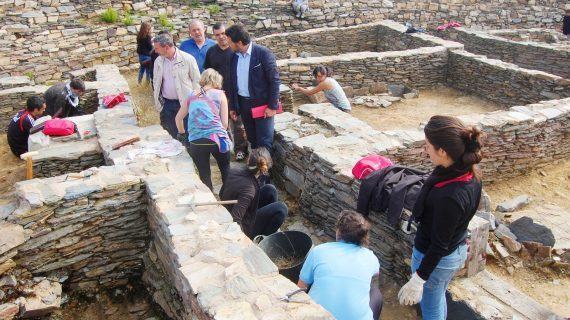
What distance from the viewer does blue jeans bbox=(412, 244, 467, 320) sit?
365 centimetres

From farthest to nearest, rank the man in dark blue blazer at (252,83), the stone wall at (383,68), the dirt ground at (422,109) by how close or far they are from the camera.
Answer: the stone wall at (383,68), the dirt ground at (422,109), the man in dark blue blazer at (252,83)

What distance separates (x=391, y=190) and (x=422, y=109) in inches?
251

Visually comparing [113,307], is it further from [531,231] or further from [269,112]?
[531,231]

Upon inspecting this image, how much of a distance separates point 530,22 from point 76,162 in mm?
16574

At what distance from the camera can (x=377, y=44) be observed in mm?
14344

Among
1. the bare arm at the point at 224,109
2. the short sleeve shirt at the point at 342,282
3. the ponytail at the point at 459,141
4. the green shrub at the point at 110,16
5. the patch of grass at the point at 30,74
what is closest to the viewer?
the ponytail at the point at 459,141

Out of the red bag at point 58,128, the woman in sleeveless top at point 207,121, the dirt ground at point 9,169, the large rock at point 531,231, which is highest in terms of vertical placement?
the woman in sleeveless top at point 207,121

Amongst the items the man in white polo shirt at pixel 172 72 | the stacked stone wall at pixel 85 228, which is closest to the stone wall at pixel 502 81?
the man in white polo shirt at pixel 172 72

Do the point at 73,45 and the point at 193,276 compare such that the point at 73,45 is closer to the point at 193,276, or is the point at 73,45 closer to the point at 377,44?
the point at 377,44

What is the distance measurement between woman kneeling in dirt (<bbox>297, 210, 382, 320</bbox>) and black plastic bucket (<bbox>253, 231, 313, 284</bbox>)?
1664 mm

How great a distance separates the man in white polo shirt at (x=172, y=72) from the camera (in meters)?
6.46

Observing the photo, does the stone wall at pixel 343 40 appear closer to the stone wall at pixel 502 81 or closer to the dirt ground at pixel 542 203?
the stone wall at pixel 502 81

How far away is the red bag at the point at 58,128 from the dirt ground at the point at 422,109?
543cm

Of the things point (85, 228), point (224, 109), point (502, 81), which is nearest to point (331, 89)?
point (224, 109)
